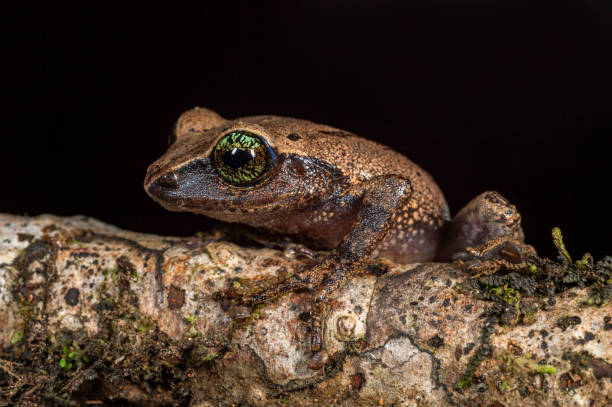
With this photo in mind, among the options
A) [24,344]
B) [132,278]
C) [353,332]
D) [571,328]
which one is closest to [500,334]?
[571,328]

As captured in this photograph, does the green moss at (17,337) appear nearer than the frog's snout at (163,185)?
Yes

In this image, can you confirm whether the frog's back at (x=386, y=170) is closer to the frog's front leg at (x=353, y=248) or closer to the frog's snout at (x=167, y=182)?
the frog's front leg at (x=353, y=248)

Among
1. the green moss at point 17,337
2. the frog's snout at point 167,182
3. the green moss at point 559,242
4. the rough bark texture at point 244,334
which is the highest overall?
the green moss at point 559,242

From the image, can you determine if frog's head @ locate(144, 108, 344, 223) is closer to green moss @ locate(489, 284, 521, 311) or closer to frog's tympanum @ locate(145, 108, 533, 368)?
frog's tympanum @ locate(145, 108, 533, 368)

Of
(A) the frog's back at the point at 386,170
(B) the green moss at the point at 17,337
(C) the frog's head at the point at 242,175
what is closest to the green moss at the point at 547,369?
(A) the frog's back at the point at 386,170

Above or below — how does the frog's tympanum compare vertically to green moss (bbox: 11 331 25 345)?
above

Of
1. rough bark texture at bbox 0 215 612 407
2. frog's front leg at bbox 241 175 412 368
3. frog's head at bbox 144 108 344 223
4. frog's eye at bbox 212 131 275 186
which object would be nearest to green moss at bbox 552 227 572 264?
rough bark texture at bbox 0 215 612 407

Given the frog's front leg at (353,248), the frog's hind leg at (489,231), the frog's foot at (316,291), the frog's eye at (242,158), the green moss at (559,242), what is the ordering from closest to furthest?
the green moss at (559,242), the frog's foot at (316,291), the frog's front leg at (353,248), the frog's eye at (242,158), the frog's hind leg at (489,231)

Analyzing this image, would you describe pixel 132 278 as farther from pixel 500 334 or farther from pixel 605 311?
pixel 605 311
